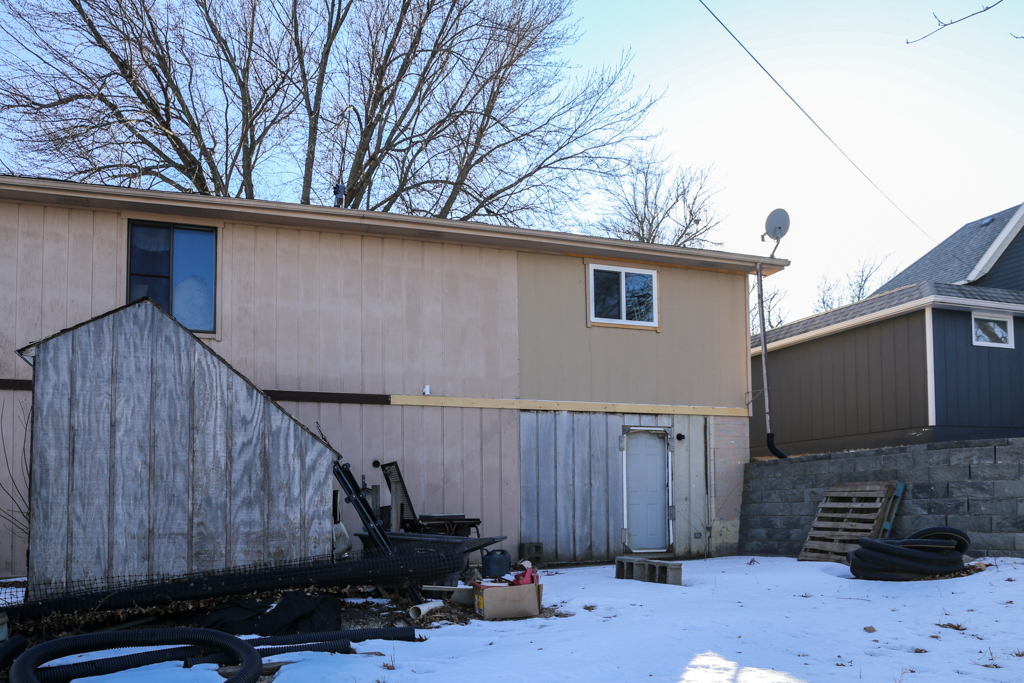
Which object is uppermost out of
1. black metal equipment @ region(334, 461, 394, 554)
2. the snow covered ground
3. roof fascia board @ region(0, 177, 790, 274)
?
roof fascia board @ region(0, 177, 790, 274)

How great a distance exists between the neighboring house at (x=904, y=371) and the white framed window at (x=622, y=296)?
2.49 meters

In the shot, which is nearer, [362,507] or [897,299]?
[362,507]

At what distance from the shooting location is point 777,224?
13.3m

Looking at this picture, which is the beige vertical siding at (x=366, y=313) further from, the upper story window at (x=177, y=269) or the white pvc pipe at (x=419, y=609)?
the white pvc pipe at (x=419, y=609)

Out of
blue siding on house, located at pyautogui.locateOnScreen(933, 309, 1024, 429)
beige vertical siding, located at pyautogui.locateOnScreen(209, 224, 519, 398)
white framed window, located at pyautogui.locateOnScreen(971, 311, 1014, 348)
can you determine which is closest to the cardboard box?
beige vertical siding, located at pyautogui.locateOnScreen(209, 224, 519, 398)

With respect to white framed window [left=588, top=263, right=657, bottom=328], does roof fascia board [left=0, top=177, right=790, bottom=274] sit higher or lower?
higher

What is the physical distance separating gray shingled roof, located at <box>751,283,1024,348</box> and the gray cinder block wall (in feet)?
10.6

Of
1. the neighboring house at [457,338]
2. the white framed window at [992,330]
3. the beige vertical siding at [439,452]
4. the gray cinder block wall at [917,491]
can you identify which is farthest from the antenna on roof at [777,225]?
the beige vertical siding at [439,452]

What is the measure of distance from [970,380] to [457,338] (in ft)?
25.5

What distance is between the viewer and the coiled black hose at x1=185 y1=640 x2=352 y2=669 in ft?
17.1

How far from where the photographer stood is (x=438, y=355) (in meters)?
10.7

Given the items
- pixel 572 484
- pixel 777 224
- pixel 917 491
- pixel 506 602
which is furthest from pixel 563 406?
pixel 777 224

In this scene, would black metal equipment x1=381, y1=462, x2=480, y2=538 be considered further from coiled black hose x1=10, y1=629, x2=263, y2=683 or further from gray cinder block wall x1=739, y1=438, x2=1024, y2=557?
gray cinder block wall x1=739, y1=438, x2=1024, y2=557

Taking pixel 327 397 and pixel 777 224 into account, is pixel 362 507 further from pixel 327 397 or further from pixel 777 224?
pixel 777 224
